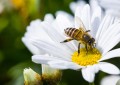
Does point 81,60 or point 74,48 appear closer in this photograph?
point 81,60

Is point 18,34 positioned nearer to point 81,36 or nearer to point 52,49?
point 81,36

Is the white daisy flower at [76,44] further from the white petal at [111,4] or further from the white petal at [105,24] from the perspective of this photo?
the white petal at [111,4]

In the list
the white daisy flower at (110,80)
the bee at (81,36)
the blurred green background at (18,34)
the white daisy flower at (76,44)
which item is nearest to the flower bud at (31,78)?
the white daisy flower at (76,44)

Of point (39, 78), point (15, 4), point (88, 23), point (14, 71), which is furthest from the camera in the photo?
point (15, 4)

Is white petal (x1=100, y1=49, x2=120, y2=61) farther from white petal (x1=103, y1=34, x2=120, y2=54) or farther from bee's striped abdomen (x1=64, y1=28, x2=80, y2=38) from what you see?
bee's striped abdomen (x1=64, y1=28, x2=80, y2=38)

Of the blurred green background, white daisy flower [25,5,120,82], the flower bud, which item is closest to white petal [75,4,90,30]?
white daisy flower [25,5,120,82]

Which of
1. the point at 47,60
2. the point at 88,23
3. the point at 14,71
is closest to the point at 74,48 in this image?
the point at 88,23

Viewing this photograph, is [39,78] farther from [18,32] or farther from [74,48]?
[18,32]
